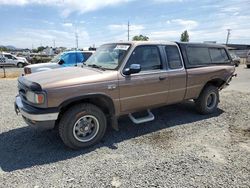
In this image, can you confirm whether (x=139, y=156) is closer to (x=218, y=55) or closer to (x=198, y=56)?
(x=198, y=56)

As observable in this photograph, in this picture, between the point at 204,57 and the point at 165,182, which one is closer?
the point at 165,182

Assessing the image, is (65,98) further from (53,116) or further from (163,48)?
(163,48)

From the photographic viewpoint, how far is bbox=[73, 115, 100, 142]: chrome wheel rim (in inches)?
156

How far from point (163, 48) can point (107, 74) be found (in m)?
1.53

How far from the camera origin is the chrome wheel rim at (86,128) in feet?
13.0

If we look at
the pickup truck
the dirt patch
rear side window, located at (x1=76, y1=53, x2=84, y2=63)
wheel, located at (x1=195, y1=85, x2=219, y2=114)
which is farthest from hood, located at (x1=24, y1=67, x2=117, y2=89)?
rear side window, located at (x1=76, y1=53, x2=84, y2=63)

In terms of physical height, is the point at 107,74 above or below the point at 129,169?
above

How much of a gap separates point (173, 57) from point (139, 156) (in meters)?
2.40

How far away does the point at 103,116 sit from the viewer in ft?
13.6

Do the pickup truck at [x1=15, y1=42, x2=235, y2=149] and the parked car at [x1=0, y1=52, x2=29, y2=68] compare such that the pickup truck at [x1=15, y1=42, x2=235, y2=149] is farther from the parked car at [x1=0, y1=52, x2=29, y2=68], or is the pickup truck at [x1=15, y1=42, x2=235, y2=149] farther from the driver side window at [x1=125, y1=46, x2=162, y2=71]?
the parked car at [x1=0, y1=52, x2=29, y2=68]

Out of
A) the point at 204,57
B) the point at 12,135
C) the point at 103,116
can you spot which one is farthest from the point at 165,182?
the point at 204,57

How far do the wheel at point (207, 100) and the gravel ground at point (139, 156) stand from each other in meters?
0.39

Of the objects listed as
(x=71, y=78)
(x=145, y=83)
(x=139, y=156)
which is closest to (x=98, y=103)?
(x=71, y=78)

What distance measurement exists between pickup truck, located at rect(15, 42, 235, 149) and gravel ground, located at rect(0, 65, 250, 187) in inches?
15.0
